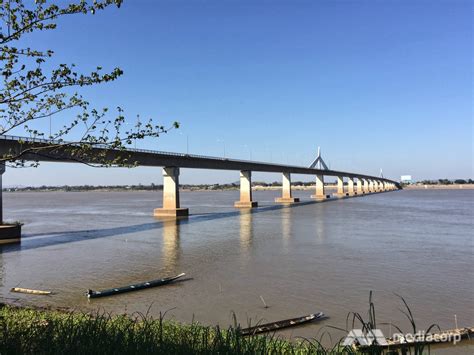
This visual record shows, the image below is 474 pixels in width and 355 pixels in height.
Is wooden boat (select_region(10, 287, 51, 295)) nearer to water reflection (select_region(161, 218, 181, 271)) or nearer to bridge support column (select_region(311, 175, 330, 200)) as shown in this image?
water reflection (select_region(161, 218, 181, 271))

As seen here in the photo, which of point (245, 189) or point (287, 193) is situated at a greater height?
point (245, 189)

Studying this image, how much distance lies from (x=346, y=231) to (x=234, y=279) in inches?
1100

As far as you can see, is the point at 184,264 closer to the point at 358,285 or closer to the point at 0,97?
the point at 358,285

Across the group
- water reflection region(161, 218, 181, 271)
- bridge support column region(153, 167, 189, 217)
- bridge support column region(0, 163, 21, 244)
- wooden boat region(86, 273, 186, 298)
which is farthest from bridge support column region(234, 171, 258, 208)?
wooden boat region(86, 273, 186, 298)

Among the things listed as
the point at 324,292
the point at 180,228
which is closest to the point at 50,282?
the point at 324,292

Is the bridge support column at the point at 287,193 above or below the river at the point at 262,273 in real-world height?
above

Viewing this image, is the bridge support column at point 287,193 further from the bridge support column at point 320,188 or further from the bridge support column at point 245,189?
the bridge support column at point 320,188

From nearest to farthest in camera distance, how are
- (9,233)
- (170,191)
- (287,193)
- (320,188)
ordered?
(9,233), (170,191), (287,193), (320,188)

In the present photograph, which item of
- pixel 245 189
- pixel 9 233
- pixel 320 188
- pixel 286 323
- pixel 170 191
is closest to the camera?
pixel 286 323

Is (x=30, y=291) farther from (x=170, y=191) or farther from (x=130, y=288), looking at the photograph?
(x=170, y=191)

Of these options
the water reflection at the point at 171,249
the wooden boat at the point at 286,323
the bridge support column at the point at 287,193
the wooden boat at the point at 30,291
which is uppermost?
the bridge support column at the point at 287,193

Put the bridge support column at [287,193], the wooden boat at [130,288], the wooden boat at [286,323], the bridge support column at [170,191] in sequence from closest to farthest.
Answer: the wooden boat at [286,323] < the wooden boat at [130,288] < the bridge support column at [170,191] < the bridge support column at [287,193]

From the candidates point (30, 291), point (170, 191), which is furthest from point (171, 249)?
point (170, 191)

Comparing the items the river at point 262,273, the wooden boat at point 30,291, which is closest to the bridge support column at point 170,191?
the river at point 262,273
